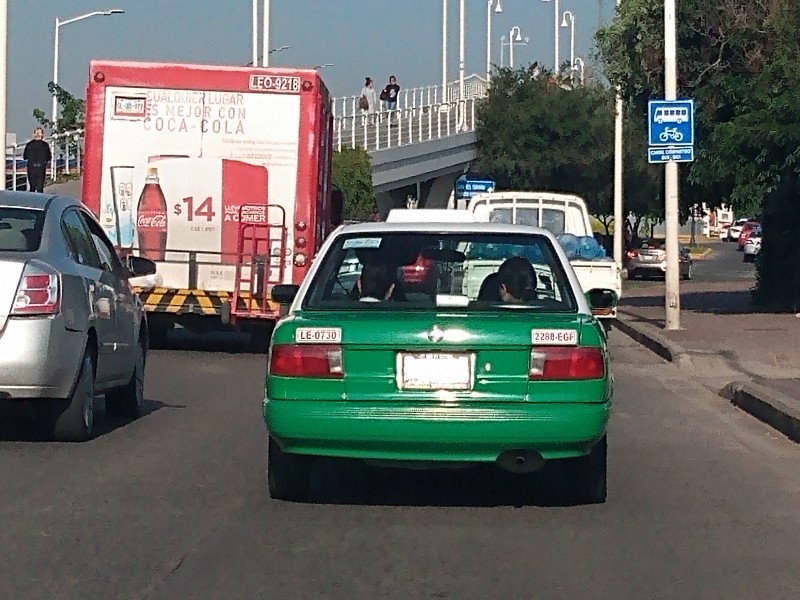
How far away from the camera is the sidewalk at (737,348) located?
1378 cm

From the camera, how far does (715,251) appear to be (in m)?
85.5

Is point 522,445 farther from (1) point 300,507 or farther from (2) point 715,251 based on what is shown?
(2) point 715,251

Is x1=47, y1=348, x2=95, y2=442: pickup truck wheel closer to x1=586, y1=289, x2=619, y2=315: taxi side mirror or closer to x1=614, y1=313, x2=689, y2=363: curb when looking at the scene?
x1=586, y1=289, x2=619, y2=315: taxi side mirror

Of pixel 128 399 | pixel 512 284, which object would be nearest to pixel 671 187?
pixel 128 399

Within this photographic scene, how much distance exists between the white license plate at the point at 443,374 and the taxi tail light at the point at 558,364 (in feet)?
1.06

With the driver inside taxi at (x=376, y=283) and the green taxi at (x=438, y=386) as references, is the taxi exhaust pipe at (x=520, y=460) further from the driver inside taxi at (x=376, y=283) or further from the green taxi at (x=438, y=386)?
the driver inside taxi at (x=376, y=283)

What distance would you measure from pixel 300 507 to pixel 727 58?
20.6m

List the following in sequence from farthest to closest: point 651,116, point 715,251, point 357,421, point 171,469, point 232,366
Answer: point 715,251 → point 651,116 → point 232,366 → point 171,469 → point 357,421

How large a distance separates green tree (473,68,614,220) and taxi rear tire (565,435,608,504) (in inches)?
2073

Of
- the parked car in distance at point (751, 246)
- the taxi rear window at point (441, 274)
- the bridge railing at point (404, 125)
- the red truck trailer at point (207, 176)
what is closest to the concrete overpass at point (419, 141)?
the bridge railing at point (404, 125)

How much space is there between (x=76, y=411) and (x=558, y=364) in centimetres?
412

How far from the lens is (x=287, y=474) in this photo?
855 centimetres

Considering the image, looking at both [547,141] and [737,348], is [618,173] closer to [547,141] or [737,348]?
[737,348]

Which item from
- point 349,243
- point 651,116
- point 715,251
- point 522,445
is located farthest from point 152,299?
point 715,251
